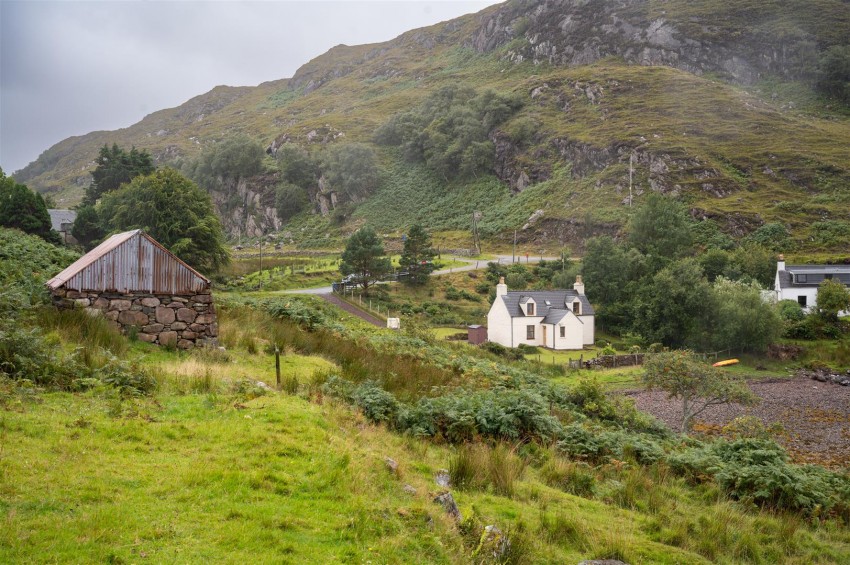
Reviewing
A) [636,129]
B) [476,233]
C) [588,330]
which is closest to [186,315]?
[588,330]

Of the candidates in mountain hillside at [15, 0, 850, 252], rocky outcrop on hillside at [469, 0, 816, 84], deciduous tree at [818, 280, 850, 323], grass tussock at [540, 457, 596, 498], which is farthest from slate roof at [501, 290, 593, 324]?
rocky outcrop on hillside at [469, 0, 816, 84]

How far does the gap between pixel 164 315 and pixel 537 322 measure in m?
35.6

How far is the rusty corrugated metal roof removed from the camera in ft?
43.1

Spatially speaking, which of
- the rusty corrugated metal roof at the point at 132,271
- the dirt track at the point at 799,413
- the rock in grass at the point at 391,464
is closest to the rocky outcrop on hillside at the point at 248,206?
the dirt track at the point at 799,413

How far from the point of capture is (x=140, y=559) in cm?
470

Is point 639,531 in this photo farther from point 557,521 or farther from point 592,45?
point 592,45

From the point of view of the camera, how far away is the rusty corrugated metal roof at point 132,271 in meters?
13.1

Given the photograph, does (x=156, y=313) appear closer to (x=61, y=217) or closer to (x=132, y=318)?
(x=132, y=318)

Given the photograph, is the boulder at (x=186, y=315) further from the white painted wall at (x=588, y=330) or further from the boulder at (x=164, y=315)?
the white painted wall at (x=588, y=330)

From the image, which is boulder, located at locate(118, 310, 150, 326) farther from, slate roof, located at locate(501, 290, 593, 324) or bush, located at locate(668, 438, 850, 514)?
slate roof, located at locate(501, 290, 593, 324)

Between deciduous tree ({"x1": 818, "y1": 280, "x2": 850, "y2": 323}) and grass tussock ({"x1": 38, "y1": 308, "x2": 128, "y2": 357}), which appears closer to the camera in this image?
grass tussock ({"x1": 38, "y1": 308, "x2": 128, "y2": 357})

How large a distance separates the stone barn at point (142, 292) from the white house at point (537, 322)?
3322cm

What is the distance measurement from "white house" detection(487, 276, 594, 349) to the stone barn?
3322 cm

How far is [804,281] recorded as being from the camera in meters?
53.1
